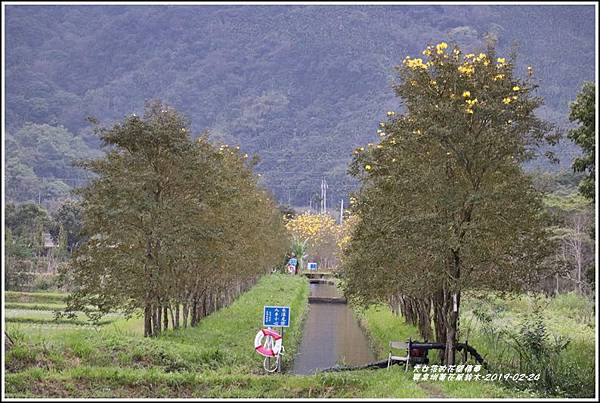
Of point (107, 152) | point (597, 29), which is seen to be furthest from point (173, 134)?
point (597, 29)

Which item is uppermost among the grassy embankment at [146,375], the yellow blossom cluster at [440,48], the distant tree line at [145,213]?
the yellow blossom cluster at [440,48]

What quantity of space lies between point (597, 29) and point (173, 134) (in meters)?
12.0

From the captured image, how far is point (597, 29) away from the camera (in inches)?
455

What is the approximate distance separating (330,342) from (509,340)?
12467 millimetres

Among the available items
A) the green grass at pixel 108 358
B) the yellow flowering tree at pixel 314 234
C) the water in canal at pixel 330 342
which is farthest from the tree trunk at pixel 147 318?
the yellow flowering tree at pixel 314 234

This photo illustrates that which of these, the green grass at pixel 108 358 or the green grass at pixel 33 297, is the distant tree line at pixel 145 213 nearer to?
the green grass at pixel 108 358

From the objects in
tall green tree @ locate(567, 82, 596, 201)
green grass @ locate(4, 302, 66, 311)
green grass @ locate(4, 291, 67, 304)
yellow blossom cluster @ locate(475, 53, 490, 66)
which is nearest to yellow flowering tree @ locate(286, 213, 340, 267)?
green grass @ locate(4, 291, 67, 304)

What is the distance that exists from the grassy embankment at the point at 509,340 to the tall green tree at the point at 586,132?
3230 millimetres

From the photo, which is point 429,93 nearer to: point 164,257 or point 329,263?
point 164,257

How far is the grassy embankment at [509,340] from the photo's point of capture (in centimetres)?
1323

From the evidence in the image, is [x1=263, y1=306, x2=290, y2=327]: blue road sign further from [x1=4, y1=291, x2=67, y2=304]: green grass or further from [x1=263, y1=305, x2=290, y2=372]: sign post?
[x1=4, y1=291, x2=67, y2=304]: green grass

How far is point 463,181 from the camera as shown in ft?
54.4

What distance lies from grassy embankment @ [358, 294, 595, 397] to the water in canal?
72 cm

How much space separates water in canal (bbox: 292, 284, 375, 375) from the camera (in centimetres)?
2561
